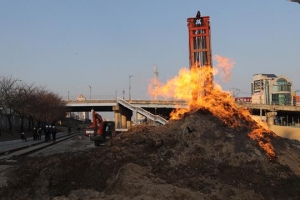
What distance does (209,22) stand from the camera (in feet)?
55.2

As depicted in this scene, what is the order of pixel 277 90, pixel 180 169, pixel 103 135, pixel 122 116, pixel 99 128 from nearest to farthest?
pixel 180 169 → pixel 103 135 → pixel 99 128 → pixel 122 116 → pixel 277 90

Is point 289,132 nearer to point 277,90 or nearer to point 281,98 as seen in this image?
point 281,98

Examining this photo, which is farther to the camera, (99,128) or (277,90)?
(277,90)

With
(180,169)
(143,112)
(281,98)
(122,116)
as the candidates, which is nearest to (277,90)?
(281,98)

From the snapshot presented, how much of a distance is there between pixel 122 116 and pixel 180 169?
7396 cm

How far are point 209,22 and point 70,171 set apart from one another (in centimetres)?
874

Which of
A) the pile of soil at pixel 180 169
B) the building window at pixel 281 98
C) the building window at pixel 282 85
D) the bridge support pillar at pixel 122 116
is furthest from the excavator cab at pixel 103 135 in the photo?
the building window at pixel 282 85

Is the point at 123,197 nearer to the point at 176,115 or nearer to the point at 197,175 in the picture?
the point at 197,175

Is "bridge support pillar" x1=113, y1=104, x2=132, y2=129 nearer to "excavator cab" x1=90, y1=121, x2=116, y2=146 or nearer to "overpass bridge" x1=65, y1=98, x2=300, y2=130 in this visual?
"overpass bridge" x1=65, y1=98, x2=300, y2=130

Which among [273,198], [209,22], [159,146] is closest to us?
[273,198]

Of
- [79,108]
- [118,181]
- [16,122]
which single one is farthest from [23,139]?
[79,108]

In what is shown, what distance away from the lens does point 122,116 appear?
281ft

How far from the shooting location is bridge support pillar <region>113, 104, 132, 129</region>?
83.2 m

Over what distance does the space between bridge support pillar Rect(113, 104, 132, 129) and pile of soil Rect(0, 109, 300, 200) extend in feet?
222
